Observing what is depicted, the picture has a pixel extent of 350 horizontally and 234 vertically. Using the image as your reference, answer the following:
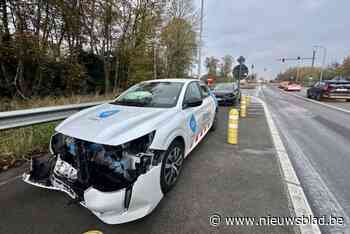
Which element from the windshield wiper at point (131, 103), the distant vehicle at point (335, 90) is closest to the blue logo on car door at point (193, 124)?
the windshield wiper at point (131, 103)

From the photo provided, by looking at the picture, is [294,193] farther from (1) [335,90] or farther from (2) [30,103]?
(1) [335,90]

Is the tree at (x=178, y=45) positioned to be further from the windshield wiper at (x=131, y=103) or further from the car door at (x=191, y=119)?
the windshield wiper at (x=131, y=103)

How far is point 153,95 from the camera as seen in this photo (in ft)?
12.2

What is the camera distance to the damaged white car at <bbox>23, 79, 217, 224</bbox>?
1978 mm

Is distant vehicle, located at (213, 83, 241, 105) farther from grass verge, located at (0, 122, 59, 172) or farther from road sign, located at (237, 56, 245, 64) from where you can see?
grass verge, located at (0, 122, 59, 172)

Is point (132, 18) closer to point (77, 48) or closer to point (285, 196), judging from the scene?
point (77, 48)

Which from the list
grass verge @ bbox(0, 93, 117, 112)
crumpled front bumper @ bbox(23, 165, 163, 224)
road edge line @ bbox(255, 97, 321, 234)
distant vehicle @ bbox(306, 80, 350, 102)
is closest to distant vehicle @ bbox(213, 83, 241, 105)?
grass verge @ bbox(0, 93, 117, 112)

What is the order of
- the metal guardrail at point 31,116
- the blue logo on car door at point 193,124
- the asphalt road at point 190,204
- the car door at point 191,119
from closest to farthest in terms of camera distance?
the asphalt road at point 190,204
the metal guardrail at point 31,116
the car door at point 191,119
the blue logo on car door at point 193,124

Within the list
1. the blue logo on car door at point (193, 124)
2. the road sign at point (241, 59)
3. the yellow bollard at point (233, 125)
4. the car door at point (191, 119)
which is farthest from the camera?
the road sign at point (241, 59)

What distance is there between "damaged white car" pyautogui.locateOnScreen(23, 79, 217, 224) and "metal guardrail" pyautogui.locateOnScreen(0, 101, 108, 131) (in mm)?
1062

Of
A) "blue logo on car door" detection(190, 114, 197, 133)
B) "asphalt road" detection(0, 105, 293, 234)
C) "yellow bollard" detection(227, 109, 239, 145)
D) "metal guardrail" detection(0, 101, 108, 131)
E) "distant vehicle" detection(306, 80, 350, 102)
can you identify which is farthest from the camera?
"distant vehicle" detection(306, 80, 350, 102)
